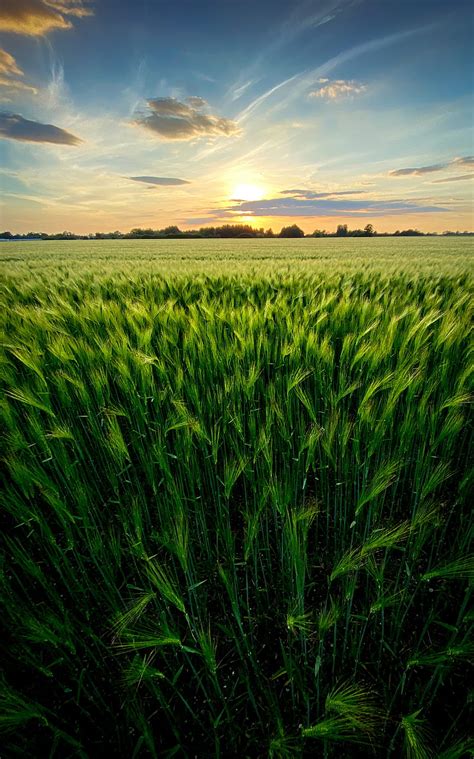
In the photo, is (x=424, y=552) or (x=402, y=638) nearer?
(x=402, y=638)

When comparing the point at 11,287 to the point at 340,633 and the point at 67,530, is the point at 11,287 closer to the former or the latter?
the point at 67,530

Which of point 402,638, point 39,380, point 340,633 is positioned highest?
point 39,380

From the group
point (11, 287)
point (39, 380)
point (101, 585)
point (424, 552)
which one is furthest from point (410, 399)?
point (11, 287)

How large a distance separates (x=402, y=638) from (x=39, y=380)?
147 cm

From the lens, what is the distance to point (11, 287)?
3.71 metres

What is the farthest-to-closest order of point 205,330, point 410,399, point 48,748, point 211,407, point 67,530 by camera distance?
point 205,330, point 211,407, point 410,399, point 67,530, point 48,748

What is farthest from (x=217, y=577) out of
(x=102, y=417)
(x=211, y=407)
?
(x=102, y=417)

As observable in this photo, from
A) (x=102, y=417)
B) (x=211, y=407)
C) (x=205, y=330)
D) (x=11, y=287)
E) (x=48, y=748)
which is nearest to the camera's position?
(x=48, y=748)

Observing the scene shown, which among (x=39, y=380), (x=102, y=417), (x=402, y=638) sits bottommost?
(x=402, y=638)

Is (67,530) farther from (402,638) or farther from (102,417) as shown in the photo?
(402,638)

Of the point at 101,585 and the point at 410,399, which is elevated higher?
the point at 410,399

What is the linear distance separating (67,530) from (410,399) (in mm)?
1082

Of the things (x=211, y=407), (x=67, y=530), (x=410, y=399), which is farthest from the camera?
(x=211, y=407)

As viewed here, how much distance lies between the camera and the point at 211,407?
131cm
